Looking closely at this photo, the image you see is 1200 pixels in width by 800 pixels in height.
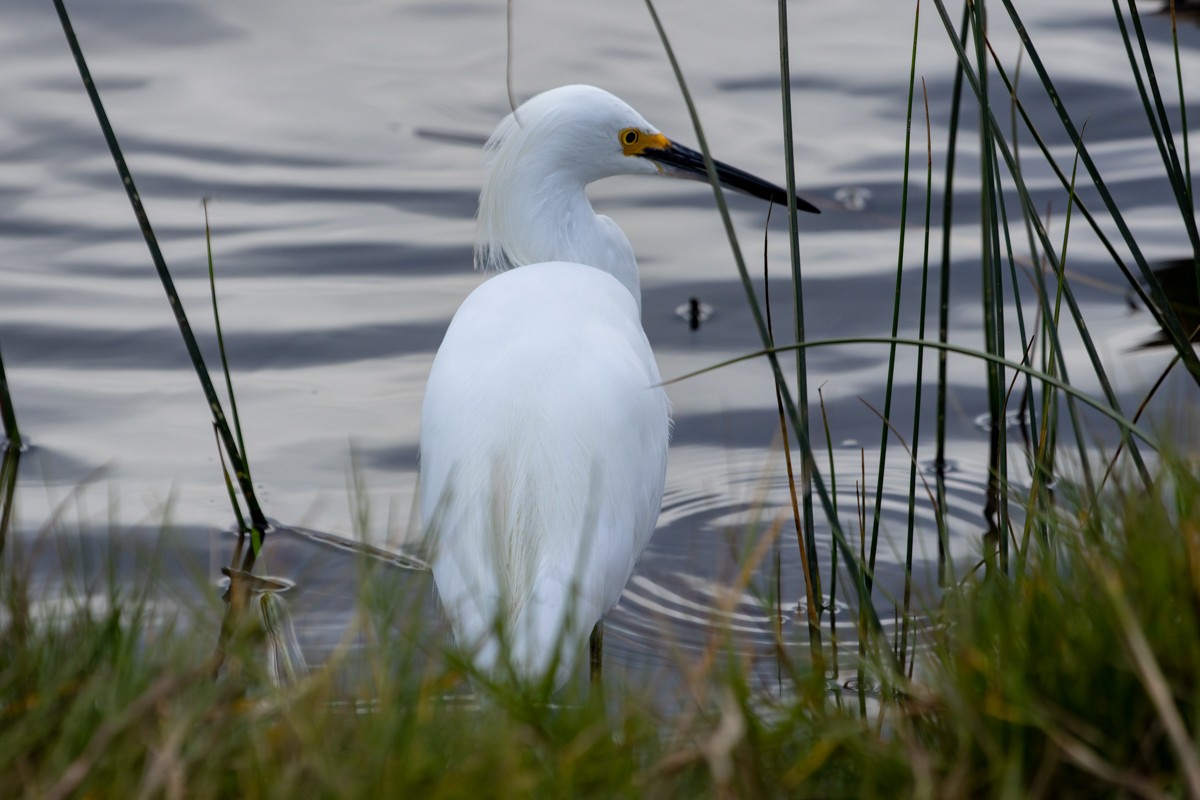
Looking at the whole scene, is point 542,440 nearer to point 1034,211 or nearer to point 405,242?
point 1034,211

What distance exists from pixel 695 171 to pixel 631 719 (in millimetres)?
2742

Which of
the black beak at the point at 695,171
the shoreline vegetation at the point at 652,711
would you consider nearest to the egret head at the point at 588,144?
the black beak at the point at 695,171

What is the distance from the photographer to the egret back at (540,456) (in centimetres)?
270

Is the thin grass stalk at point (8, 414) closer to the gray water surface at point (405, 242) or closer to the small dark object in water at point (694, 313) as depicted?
the gray water surface at point (405, 242)

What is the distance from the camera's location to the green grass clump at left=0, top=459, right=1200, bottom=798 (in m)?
1.51

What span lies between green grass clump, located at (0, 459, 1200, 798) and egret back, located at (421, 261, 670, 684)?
2.39 ft

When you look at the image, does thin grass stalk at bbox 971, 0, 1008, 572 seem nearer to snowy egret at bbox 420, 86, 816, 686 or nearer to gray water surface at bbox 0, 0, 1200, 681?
gray water surface at bbox 0, 0, 1200, 681

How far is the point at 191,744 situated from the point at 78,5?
23.1ft

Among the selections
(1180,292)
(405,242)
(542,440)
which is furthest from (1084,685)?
(405,242)

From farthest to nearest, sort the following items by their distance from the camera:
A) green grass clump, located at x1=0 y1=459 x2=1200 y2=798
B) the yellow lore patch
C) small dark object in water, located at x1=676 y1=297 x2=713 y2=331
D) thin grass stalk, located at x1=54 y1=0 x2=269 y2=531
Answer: small dark object in water, located at x1=676 y1=297 x2=713 y2=331
the yellow lore patch
thin grass stalk, located at x1=54 y1=0 x2=269 y2=531
green grass clump, located at x1=0 y1=459 x2=1200 y2=798

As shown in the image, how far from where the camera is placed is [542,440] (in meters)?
2.91

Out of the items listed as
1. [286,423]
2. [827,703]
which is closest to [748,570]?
[827,703]

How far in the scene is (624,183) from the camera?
675cm

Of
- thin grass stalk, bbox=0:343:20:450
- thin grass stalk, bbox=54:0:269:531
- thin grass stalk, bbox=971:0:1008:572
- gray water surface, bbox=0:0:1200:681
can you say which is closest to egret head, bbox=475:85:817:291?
gray water surface, bbox=0:0:1200:681
